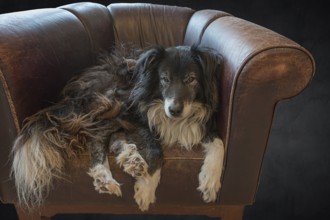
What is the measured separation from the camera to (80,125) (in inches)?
60.1

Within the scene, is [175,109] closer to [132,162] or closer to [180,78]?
[180,78]

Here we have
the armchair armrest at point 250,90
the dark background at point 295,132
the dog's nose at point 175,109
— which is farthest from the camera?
the dark background at point 295,132

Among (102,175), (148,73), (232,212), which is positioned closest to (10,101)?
(102,175)

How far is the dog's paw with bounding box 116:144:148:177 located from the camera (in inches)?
55.0

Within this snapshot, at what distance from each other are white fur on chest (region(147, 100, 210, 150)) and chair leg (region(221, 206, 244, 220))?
36 centimetres

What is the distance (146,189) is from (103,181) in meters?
0.19

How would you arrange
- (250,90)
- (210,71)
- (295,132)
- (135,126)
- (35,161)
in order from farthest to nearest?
(295,132), (135,126), (210,71), (35,161), (250,90)

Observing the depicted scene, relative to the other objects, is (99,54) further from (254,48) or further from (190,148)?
(254,48)

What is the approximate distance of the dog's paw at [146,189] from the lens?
4.64ft

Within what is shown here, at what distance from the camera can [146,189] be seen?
4.66ft

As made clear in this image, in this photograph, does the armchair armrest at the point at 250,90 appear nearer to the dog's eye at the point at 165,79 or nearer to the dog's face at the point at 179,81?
the dog's face at the point at 179,81

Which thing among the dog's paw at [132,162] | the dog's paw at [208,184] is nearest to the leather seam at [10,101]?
the dog's paw at [132,162]

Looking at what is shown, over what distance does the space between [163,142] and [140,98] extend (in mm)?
246

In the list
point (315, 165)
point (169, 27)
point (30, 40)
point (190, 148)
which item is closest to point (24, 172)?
point (30, 40)
